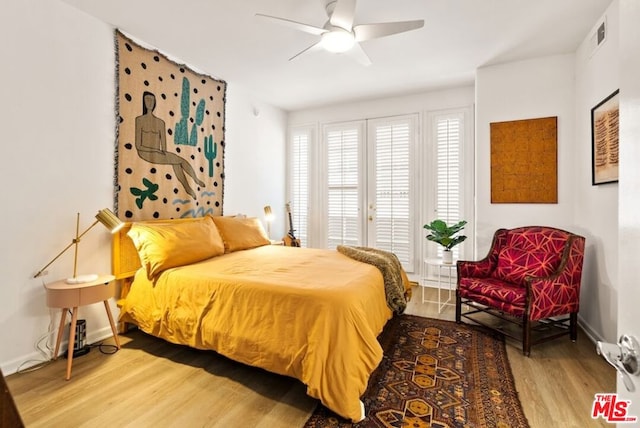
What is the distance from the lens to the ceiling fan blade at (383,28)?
225 centimetres

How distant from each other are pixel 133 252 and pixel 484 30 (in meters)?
3.82

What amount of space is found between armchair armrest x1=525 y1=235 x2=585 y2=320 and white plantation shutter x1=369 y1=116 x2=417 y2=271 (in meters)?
2.07

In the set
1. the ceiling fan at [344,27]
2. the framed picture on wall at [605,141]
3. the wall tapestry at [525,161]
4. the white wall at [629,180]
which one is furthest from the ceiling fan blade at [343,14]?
the wall tapestry at [525,161]

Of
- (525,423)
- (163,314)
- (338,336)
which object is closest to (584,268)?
(525,423)

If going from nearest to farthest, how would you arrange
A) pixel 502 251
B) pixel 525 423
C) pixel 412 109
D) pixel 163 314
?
pixel 525 423 < pixel 163 314 < pixel 502 251 < pixel 412 109

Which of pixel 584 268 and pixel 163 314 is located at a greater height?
pixel 584 268

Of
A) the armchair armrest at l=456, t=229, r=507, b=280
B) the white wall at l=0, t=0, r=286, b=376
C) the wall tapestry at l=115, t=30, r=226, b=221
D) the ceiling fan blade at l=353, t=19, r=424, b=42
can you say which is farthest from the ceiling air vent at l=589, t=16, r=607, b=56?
the white wall at l=0, t=0, r=286, b=376

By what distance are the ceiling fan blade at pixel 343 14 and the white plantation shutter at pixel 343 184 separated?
8.68 feet

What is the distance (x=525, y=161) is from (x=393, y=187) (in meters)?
1.73

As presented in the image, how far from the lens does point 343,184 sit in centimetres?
511

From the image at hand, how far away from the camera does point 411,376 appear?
2.18m

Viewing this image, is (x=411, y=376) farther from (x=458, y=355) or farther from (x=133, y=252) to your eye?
(x=133, y=252)

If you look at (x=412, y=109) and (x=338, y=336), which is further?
(x=412, y=109)

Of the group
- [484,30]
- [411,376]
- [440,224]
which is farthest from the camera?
[440,224]
